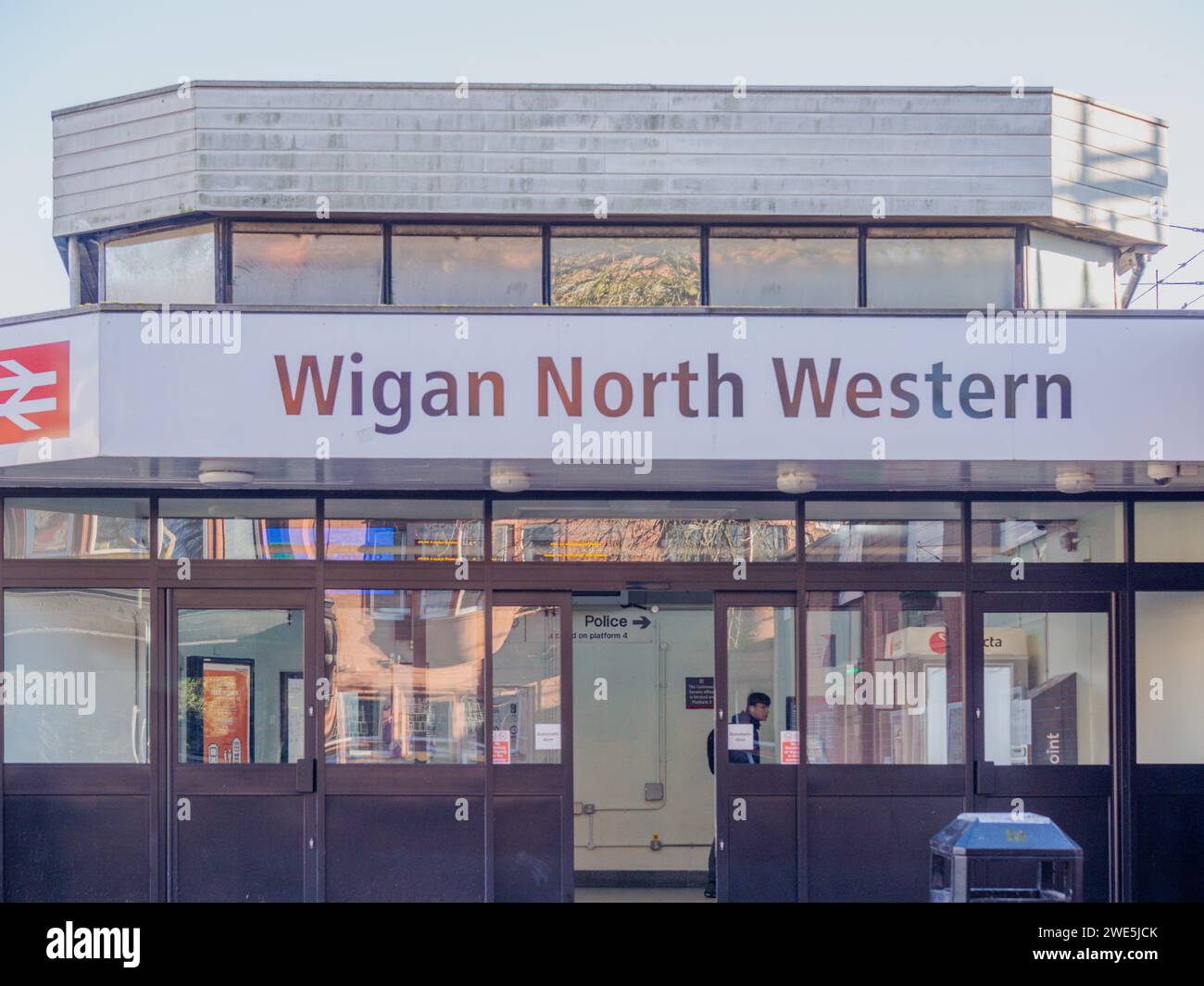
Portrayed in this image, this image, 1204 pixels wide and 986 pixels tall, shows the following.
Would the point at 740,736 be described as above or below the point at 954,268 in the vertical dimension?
below

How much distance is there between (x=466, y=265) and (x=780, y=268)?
7.68 feet

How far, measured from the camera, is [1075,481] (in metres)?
9.86

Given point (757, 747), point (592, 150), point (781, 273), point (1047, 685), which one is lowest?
point (757, 747)

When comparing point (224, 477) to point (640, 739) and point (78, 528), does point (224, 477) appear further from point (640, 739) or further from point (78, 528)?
point (640, 739)

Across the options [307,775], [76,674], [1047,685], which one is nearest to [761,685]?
[1047,685]

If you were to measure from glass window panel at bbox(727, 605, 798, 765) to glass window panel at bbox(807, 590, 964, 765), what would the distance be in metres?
0.15

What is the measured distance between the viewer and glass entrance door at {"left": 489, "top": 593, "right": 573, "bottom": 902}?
414 inches

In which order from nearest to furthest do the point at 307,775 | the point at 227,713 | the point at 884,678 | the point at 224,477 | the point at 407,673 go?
the point at 224,477 → the point at 307,775 → the point at 227,713 → the point at 407,673 → the point at 884,678

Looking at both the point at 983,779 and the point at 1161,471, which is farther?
the point at 983,779

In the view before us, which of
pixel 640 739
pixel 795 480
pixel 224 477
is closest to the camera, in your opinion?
pixel 224 477

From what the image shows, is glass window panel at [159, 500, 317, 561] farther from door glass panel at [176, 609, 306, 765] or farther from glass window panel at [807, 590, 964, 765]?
glass window panel at [807, 590, 964, 765]

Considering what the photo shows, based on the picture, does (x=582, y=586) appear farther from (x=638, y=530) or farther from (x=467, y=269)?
(x=467, y=269)

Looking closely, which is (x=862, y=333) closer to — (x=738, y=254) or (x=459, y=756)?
(x=738, y=254)

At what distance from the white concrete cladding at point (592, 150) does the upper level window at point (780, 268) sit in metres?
0.25
